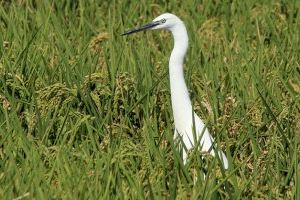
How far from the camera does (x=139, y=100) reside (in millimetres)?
4832

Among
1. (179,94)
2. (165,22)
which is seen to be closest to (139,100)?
(179,94)

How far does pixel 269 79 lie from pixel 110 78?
91 centimetres

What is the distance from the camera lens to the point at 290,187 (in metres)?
4.10

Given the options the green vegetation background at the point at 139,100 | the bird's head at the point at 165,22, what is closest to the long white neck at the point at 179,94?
the green vegetation background at the point at 139,100

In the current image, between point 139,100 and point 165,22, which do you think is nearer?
point 139,100

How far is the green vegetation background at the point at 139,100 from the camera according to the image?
12.9ft

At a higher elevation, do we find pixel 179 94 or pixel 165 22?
pixel 165 22

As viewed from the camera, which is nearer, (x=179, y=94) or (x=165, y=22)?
(x=179, y=94)

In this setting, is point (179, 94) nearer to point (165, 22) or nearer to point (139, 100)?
point (139, 100)

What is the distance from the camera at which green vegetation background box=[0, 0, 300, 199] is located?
3933 millimetres

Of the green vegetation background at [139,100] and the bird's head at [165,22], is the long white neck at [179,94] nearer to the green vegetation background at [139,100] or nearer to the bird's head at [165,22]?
the green vegetation background at [139,100]

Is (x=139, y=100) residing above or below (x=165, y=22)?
below

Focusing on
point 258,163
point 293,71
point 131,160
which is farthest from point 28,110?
point 293,71

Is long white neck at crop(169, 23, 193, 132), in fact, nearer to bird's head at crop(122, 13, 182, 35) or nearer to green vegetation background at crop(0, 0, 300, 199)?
green vegetation background at crop(0, 0, 300, 199)
